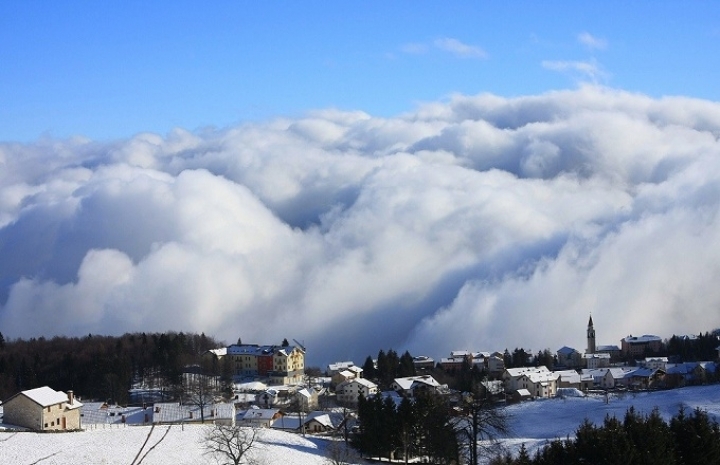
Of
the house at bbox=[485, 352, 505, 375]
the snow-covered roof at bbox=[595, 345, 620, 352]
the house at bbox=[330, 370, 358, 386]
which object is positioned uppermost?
the snow-covered roof at bbox=[595, 345, 620, 352]

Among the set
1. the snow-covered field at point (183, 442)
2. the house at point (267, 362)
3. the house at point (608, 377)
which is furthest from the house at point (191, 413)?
the house at point (608, 377)

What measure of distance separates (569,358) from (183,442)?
6135cm

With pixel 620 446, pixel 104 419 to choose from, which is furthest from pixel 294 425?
pixel 620 446

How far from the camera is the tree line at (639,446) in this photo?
78.9 ft

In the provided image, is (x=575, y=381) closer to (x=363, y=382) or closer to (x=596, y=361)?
(x=596, y=361)

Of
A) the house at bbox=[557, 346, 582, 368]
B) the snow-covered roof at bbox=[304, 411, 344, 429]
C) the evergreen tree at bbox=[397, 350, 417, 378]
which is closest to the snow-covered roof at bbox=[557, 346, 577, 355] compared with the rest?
the house at bbox=[557, 346, 582, 368]

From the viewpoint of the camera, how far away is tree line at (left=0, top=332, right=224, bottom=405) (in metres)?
61.5

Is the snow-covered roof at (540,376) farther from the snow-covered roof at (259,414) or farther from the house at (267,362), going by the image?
the snow-covered roof at (259,414)

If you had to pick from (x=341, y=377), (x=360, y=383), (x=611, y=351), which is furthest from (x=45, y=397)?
(x=611, y=351)

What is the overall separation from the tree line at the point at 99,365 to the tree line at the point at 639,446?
39.0 meters

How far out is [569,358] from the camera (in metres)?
88.9

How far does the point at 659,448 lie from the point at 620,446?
1.17m

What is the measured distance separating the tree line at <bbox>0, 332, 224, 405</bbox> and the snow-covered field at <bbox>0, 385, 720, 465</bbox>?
23.3 m

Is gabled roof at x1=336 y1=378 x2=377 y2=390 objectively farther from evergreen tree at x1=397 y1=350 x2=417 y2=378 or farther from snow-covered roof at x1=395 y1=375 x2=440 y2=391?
evergreen tree at x1=397 y1=350 x2=417 y2=378
